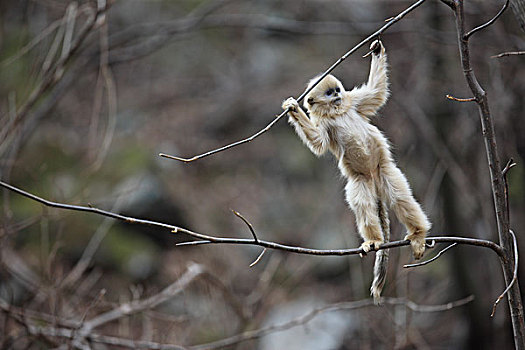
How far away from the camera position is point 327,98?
192 cm

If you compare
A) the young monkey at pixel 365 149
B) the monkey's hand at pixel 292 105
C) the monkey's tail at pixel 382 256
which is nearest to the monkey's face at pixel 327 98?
the young monkey at pixel 365 149

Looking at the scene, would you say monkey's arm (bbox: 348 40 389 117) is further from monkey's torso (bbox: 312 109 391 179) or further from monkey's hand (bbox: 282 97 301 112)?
monkey's hand (bbox: 282 97 301 112)

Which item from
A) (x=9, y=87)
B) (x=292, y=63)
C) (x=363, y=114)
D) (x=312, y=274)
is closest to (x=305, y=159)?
(x=292, y=63)

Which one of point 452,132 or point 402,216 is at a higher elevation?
point 452,132

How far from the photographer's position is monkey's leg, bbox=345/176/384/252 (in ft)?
6.22

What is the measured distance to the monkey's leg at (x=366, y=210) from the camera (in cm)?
190

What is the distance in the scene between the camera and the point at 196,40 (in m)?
12.4

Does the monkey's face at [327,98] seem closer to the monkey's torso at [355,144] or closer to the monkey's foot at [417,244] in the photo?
the monkey's torso at [355,144]

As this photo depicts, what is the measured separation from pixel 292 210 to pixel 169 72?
429cm

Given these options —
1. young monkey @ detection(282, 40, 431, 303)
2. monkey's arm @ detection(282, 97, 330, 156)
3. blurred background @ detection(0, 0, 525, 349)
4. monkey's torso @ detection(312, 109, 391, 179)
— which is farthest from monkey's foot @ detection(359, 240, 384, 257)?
blurred background @ detection(0, 0, 525, 349)

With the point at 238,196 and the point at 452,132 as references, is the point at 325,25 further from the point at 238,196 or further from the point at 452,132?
the point at 238,196

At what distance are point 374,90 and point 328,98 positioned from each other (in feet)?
0.52

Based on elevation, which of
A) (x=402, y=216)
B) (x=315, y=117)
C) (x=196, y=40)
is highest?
(x=196, y=40)

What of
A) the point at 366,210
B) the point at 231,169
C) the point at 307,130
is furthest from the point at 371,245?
the point at 231,169
